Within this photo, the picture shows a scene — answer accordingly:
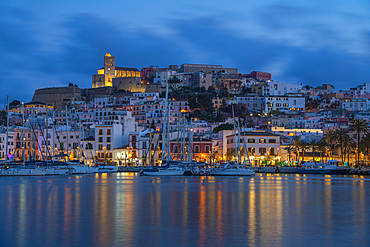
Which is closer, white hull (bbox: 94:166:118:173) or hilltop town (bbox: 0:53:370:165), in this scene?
white hull (bbox: 94:166:118:173)

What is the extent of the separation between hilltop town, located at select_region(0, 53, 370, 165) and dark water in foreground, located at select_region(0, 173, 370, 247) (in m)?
35.5

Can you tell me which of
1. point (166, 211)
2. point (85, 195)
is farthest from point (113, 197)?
point (166, 211)

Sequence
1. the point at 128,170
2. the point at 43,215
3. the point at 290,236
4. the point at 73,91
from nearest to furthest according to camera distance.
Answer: the point at 290,236 < the point at 43,215 < the point at 128,170 < the point at 73,91

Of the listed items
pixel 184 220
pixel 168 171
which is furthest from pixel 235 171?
pixel 184 220

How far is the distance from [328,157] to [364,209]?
72.1m

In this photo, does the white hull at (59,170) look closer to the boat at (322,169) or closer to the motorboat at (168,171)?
the motorboat at (168,171)

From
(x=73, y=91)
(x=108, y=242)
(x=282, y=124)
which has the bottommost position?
(x=108, y=242)

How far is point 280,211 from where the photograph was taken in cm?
2933

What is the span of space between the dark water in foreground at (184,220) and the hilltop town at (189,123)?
35466 mm

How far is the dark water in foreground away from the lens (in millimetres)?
19672

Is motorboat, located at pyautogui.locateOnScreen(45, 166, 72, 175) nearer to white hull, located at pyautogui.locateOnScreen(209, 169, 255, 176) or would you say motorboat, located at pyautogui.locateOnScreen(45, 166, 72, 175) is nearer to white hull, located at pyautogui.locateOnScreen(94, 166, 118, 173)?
white hull, located at pyautogui.locateOnScreen(94, 166, 118, 173)

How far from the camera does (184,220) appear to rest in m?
25.0

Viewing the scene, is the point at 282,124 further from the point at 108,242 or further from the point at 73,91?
the point at 108,242

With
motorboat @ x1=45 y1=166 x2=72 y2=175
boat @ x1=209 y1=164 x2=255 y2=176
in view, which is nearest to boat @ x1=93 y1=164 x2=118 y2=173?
motorboat @ x1=45 y1=166 x2=72 y2=175
